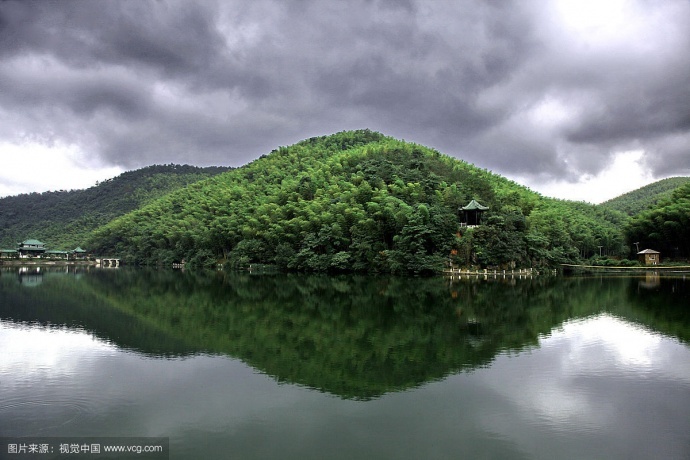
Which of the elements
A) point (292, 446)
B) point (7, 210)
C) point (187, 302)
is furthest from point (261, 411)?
point (7, 210)

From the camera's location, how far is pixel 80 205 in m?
103

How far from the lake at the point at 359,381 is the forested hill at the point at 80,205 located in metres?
76.2

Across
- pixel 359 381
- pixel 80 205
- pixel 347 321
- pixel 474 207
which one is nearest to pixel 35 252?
pixel 80 205

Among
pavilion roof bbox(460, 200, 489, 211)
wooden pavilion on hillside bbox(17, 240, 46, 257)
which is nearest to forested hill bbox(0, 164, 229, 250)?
wooden pavilion on hillside bbox(17, 240, 46, 257)

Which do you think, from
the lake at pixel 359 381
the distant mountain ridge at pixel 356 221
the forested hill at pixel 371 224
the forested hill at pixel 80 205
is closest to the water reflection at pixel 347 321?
the lake at pixel 359 381

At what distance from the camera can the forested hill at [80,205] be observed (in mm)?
87250

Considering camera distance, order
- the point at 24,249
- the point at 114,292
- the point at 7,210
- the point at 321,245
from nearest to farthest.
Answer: the point at 114,292, the point at 321,245, the point at 24,249, the point at 7,210

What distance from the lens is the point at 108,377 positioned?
9555 mm

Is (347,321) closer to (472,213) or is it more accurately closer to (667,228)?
(472,213)

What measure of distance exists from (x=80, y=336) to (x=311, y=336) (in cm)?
675

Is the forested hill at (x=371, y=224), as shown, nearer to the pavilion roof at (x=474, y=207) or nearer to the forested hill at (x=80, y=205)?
the pavilion roof at (x=474, y=207)

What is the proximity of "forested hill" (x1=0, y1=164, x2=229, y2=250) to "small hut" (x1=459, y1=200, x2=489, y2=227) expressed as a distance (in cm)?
6645

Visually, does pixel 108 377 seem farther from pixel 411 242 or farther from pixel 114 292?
pixel 411 242

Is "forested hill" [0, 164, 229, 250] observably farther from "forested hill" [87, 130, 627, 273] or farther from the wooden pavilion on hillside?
"forested hill" [87, 130, 627, 273]
